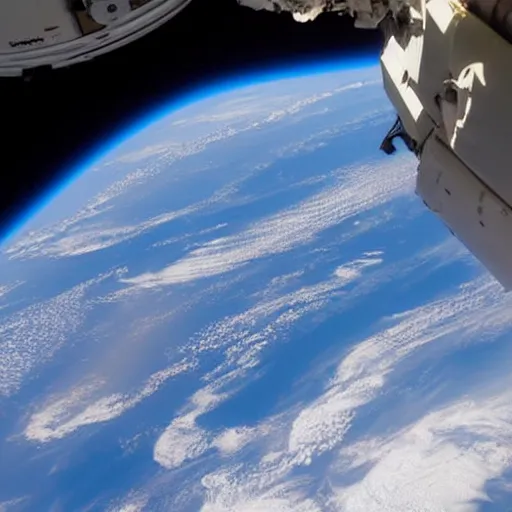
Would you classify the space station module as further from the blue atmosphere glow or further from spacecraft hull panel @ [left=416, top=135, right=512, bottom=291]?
the blue atmosphere glow

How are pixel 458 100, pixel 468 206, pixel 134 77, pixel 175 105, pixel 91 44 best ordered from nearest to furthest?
pixel 458 100 → pixel 468 206 → pixel 91 44 → pixel 134 77 → pixel 175 105

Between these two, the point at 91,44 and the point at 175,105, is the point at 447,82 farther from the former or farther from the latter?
the point at 175,105

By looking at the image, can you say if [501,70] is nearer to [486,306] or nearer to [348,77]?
[348,77]

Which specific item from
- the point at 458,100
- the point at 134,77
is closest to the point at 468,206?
the point at 458,100

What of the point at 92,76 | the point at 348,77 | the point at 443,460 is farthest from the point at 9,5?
the point at 443,460

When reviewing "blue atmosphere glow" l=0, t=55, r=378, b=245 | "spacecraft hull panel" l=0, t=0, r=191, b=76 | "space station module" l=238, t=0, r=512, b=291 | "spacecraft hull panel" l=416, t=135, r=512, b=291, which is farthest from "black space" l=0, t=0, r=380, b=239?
"spacecraft hull panel" l=416, t=135, r=512, b=291

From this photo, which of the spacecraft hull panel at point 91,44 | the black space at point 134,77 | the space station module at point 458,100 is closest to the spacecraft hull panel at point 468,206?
the space station module at point 458,100

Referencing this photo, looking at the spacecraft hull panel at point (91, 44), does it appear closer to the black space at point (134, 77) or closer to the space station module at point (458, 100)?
the space station module at point (458, 100)
